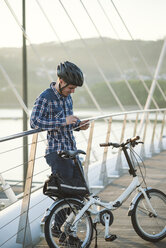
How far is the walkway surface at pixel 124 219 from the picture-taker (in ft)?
11.0

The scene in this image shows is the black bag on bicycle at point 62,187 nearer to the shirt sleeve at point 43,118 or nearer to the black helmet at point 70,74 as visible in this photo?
the shirt sleeve at point 43,118

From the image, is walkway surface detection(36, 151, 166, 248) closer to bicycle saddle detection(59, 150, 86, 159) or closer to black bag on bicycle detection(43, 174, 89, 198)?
black bag on bicycle detection(43, 174, 89, 198)

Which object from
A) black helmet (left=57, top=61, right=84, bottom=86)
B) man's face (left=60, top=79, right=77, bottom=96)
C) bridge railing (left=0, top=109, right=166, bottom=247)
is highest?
black helmet (left=57, top=61, right=84, bottom=86)

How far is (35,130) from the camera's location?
3.02 metres

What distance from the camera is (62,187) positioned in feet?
9.29

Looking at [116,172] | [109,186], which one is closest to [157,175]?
[116,172]

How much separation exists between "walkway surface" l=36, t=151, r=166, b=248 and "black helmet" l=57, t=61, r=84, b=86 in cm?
103

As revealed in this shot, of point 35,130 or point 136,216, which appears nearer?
point 35,130

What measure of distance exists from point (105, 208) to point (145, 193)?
335 millimetres

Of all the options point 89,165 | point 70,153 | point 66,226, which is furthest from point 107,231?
point 89,165

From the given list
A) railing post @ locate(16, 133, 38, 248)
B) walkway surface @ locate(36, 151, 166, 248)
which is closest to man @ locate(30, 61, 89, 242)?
railing post @ locate(16, 133, 38, 248)

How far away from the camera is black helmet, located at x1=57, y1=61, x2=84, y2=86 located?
2904 millimetres

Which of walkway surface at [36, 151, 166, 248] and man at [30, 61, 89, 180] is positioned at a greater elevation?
man at [30, 61, 89, 180]

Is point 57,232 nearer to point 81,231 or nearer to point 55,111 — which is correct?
point 81,231
